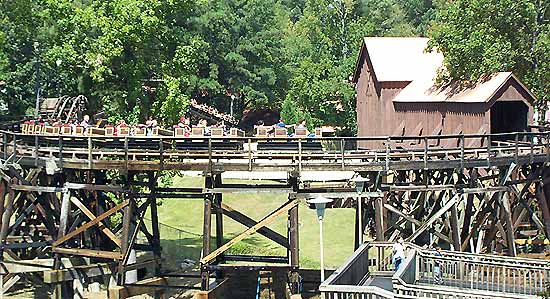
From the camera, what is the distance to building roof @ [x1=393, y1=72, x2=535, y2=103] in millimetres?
31000

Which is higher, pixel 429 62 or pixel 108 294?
pixel 429 62

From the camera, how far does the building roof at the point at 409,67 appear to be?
35.2 m

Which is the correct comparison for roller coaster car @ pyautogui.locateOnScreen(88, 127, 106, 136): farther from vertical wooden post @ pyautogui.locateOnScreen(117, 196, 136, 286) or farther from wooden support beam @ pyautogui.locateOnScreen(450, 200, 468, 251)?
wooden support beam @ pyautogui.locateOnScreen(450, 200, 468, 251)

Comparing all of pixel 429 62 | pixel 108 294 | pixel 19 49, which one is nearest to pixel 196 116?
pixel 19 49

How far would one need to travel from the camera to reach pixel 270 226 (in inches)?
1522

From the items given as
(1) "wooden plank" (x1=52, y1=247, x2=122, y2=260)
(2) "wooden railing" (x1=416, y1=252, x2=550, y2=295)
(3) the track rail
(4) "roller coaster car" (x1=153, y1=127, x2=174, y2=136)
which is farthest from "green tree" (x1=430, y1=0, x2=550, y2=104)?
(1) "wooden plank" (x1=52, y1=247, x2=122, y2=260)

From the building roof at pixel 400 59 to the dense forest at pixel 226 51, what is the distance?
5.20 ft

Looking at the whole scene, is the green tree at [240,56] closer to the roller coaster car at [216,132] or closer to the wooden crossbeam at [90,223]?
the roller coaster car at [216,132]

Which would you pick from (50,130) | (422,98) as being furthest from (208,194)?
(422,98)

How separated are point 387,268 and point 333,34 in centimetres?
4550

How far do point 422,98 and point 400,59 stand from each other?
19.5 feet

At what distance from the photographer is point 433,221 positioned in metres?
23.1

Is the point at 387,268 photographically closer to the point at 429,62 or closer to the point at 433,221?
the point at 433,221

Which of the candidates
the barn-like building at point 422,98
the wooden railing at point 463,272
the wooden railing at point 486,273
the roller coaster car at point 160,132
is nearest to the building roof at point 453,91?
the barn-like building at point 422,98
